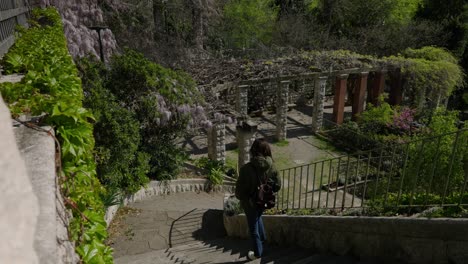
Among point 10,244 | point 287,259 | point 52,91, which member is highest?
point 10,244

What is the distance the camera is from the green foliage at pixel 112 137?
7688mm

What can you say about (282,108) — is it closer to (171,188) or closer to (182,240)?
(171,188)

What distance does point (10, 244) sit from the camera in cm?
97

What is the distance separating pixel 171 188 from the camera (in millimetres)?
9891

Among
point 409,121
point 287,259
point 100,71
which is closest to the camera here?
point 287,259

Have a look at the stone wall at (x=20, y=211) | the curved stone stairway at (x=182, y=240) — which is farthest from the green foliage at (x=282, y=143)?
the stone wall at (x=20, y=211)

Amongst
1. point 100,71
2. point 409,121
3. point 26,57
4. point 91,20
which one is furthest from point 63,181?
point 409,121

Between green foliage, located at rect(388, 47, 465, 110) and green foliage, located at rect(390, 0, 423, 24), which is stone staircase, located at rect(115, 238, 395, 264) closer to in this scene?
green foliage, located at rect(388, 47, 465, 110)

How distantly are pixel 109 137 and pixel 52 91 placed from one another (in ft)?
14.0

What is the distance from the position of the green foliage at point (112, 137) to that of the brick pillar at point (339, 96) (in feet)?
38.8

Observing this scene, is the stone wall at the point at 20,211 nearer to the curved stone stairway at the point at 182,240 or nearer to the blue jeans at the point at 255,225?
the blue jeans at the point at 255,225

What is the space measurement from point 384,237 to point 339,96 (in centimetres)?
1474

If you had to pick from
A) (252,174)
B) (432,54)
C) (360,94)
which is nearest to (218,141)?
(252,174)

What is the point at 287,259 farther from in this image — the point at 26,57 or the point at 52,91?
the point at 26,57
